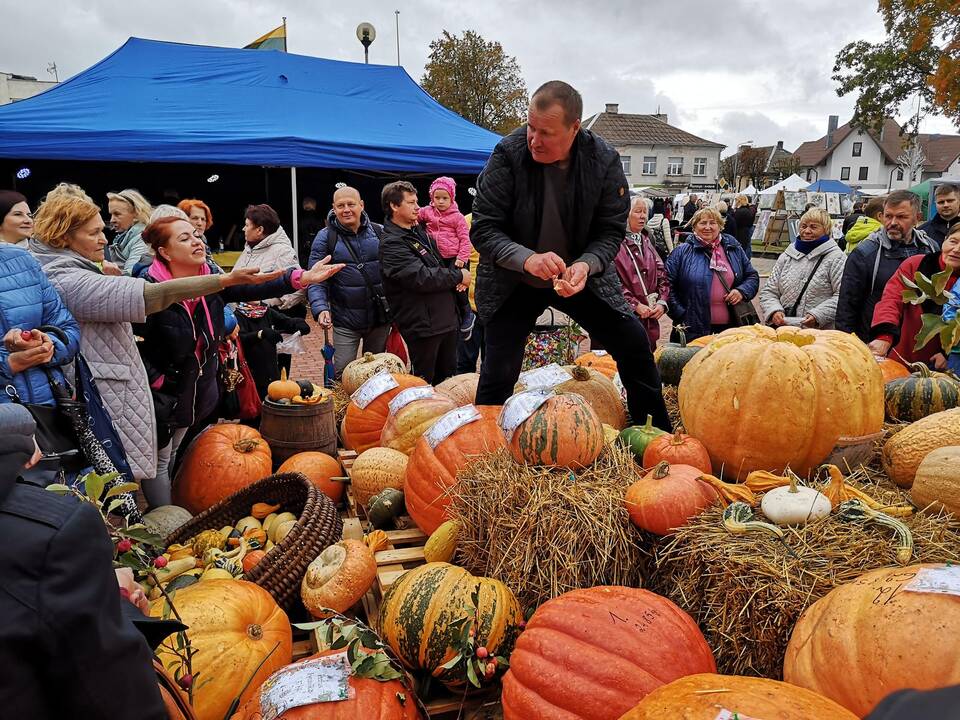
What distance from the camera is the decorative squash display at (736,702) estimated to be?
1256 mm

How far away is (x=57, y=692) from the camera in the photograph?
972 mm

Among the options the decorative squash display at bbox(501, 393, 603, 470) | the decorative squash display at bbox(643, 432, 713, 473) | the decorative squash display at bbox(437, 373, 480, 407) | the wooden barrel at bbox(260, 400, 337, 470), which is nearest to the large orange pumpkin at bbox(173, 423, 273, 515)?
the wooden barrel at bbox(260, 400, 337, 470)

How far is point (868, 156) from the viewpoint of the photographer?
6334cm

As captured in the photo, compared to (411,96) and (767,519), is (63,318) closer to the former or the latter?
(767,519)

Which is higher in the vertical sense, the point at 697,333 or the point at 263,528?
the point at 697,333

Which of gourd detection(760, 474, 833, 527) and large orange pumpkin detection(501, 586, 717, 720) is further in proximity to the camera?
gourd detection(760, 474, 833, 527)

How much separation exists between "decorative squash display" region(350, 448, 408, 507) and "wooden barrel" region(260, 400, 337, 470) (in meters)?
0.78

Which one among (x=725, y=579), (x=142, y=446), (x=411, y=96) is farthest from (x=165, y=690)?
(x=411, y=96)

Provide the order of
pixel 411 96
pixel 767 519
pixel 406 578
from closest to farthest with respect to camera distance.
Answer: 1. pixel 767 519
2. pixel 406 578
3. pixel 411 96

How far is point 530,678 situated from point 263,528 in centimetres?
171

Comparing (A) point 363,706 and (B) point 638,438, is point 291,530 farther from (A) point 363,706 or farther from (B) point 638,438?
(B) point 638,438

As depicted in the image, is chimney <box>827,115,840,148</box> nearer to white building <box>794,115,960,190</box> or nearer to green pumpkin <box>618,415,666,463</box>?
white building <box>794,115,960,190</box>

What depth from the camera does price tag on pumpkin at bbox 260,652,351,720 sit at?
166 centimetres

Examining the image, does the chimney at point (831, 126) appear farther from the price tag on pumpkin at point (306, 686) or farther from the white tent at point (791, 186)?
the price tag on pumpkin at point (306, 686)
